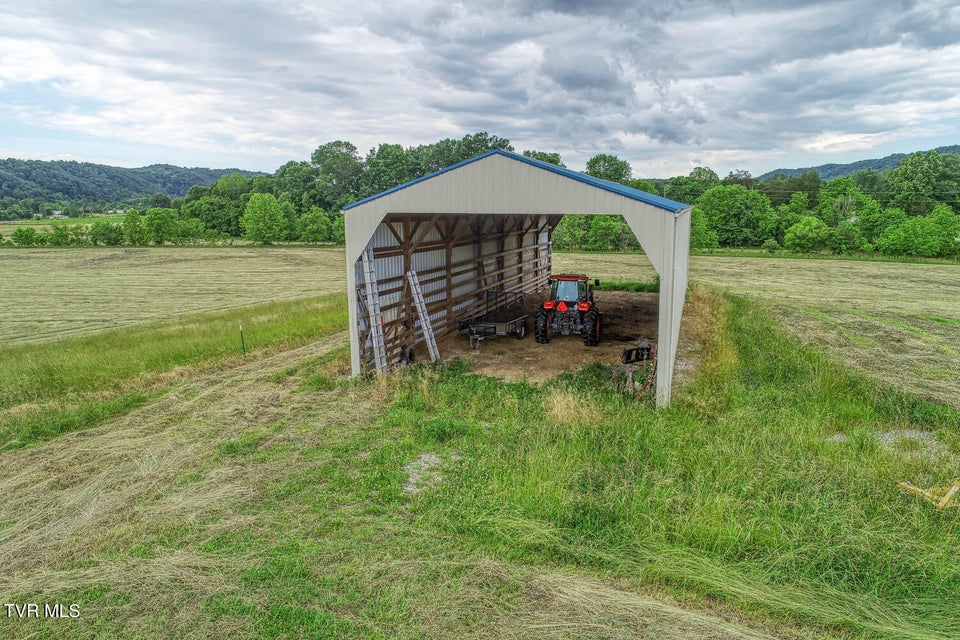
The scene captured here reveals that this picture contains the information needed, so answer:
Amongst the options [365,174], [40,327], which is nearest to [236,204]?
[365,174]

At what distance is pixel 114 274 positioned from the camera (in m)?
37.4

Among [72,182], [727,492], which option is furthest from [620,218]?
[72,182]

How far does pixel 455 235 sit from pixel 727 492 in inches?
472

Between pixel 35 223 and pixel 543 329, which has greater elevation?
pixel 35 223

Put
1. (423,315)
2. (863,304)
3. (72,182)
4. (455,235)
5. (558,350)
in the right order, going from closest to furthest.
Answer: (423,315)
(558,350)
(455,235)
(863,304)
(72,182)

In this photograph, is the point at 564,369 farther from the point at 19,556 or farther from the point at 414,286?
the point at 19,556

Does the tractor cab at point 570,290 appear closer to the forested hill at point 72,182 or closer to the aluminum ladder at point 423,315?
the aluminum ladder at point 423,315

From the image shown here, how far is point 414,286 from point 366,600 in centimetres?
961

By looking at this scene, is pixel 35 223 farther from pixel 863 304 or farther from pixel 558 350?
pixel 863 304

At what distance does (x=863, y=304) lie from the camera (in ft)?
75.1

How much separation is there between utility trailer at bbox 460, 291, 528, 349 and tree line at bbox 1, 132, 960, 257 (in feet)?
105

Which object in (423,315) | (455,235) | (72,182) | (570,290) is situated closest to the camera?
(423,315)

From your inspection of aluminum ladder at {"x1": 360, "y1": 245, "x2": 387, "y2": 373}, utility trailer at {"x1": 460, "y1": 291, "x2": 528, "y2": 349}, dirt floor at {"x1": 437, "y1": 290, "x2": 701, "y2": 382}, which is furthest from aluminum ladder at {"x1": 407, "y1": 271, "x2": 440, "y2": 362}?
utility trailer at {"x1": 460, "y1": 291, "x2": 528, "y2": 349}

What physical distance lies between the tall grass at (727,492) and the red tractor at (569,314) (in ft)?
15.8
